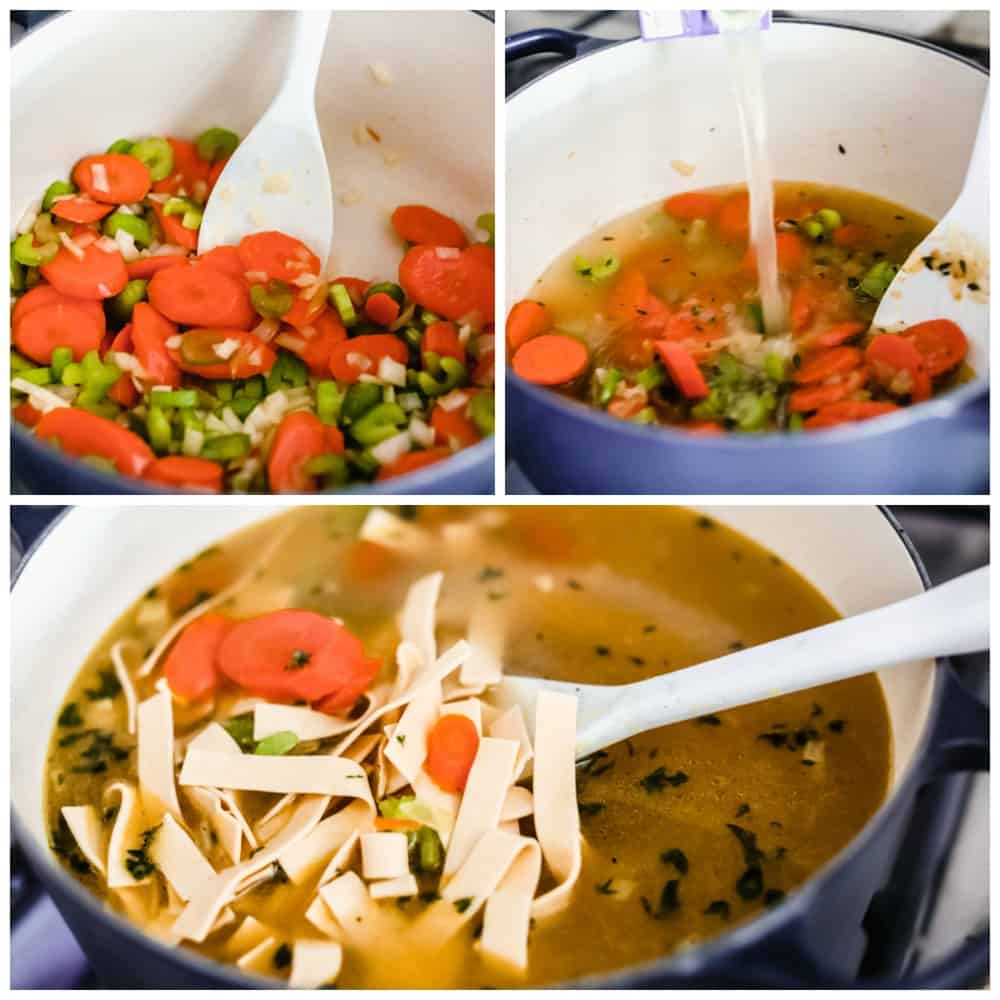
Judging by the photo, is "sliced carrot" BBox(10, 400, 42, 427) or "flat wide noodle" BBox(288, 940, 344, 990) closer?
"flat wide noodle" BBox(288, 940, 344, 990)

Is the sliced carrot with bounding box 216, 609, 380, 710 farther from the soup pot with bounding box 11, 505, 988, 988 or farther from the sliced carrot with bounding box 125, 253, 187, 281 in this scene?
the sliced carrot with bounding box 125, 253, 187, 281

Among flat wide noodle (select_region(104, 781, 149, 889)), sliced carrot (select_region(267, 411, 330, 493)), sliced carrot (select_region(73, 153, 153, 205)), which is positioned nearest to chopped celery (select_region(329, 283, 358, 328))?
sliced carrot (select_region(267, 411, 330, 493))

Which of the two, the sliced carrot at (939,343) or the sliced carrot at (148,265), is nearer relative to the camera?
the sliced carrot at (939,343)

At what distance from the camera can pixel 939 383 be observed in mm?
1001

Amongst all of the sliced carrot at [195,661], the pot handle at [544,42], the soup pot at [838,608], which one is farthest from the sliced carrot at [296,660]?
the pot handle at [544,42]

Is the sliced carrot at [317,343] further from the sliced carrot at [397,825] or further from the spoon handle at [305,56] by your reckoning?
the sliced carrot at [397,825]

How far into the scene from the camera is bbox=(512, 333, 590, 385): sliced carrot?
1.02 m

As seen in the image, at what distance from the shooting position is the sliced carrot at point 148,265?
3.67 feet

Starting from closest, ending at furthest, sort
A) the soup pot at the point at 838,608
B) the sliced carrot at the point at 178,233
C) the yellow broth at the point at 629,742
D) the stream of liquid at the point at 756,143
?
the soup pot at the point at 838,608 → the yellow broth at the point at 629,742 → the stream of liquid at the point at 756,143 → the sliced carrot at the point at 178,233

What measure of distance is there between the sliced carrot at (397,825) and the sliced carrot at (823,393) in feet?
1.53

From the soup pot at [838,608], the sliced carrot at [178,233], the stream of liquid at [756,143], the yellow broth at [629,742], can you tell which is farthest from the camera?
the sliced carrot at [178,233]

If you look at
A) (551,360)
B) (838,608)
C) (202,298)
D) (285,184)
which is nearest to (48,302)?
(202,298)

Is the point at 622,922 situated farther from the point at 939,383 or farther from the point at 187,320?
the point at 187,320

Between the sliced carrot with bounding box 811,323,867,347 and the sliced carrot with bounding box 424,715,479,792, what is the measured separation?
45 centimetres
